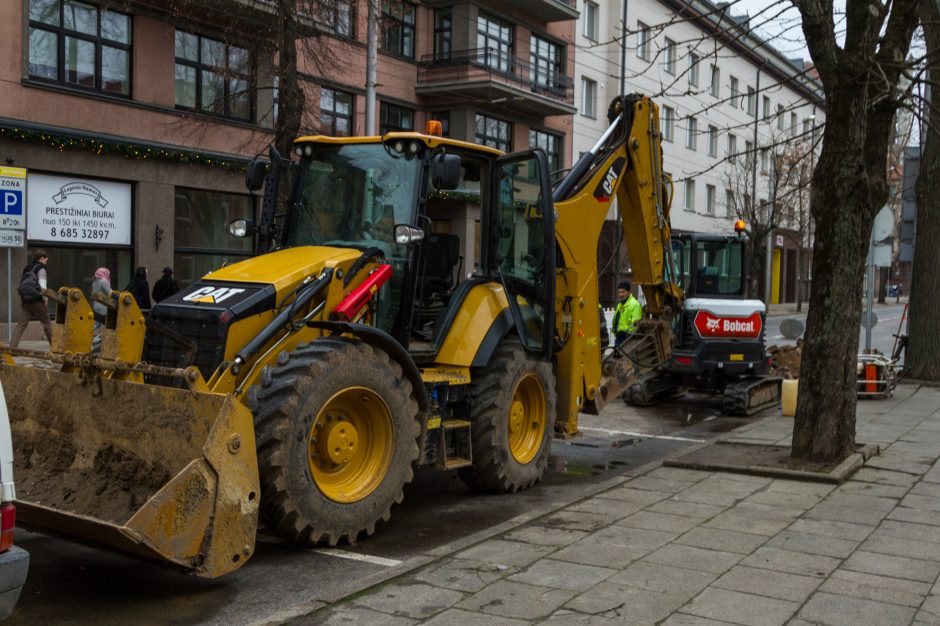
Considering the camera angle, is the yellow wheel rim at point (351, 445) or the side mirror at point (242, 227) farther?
the side mirror at point (242, 227)

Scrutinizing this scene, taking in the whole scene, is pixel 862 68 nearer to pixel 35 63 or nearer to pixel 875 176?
pixel 875 176

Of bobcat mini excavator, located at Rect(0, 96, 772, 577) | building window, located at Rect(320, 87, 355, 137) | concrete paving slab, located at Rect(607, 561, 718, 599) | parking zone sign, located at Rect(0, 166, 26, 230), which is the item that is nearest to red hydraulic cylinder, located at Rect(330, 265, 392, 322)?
bobcat mini excavator, located at Rect(0, 96, 772, 577)

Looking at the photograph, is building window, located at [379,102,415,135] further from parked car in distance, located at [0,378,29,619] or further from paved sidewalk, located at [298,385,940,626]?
parked car in distance, located at [0,378,29,619]

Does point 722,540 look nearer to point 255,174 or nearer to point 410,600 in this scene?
point 410,600

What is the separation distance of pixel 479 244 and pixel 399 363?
202cm

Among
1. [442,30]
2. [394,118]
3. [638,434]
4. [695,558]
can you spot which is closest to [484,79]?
[442,30]

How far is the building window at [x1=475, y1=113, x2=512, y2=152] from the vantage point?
3095 cm

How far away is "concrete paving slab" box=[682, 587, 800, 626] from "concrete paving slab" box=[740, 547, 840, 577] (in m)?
0.60

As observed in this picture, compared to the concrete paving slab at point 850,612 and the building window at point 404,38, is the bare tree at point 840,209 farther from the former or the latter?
the building window at point 404,38

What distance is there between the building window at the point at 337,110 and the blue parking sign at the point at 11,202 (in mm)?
10904

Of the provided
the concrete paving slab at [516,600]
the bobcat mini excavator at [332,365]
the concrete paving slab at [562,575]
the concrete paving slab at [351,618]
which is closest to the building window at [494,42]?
the bobcat mini excavator at [332,365]

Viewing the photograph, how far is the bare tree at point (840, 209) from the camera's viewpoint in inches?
339

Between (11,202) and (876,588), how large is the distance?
560 inches

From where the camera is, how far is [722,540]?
639 cm
